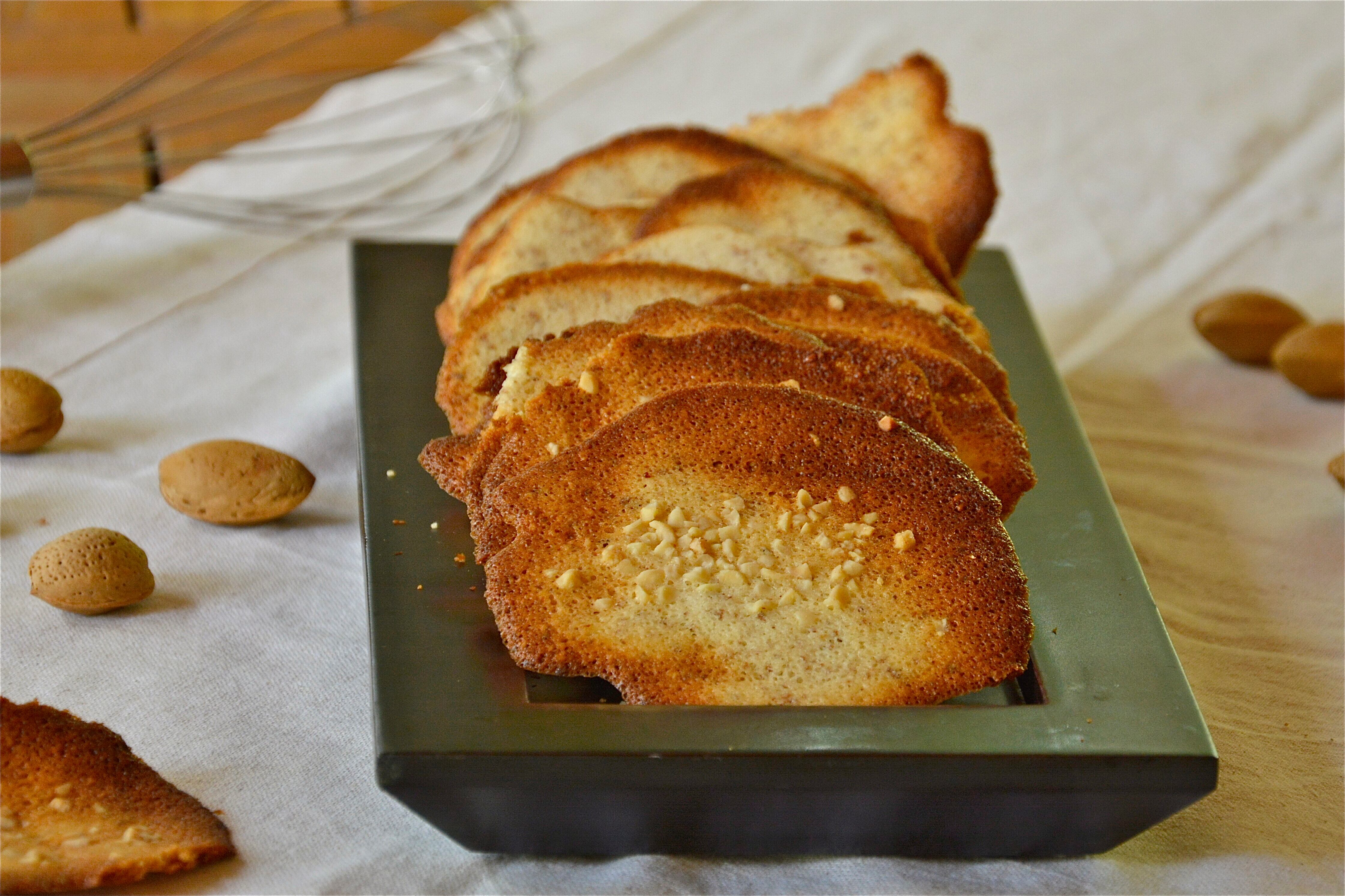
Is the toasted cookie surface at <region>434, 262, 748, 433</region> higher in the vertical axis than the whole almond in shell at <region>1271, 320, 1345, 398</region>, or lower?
higher

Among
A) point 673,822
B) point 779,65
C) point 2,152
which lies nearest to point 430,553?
point 673,822

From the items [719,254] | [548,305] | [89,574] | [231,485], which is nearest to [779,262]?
[719,254]

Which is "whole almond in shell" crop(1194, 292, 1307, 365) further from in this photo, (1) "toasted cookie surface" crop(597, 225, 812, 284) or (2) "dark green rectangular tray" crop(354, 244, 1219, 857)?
(2) "dark green rectangular tray" crop(354, 244, 1219, 857)

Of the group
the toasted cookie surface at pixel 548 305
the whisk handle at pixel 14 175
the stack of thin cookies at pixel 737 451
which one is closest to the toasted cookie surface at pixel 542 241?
the stack of thin cookies at pixel 737 451

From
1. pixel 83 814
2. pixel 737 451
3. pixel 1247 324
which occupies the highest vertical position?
pixel 737 451

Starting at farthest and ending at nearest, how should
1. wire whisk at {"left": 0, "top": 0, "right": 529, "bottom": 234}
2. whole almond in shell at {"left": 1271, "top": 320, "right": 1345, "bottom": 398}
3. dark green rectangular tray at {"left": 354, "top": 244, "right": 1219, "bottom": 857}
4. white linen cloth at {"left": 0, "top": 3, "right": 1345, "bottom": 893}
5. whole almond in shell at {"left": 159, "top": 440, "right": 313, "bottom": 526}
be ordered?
wire whisk at {"left": 0, "top": 0, "right": 529, "bottom": 234} < whole almond in shell at {"left": 1271, "top": 320, "right": 1345, "bottom": 398} < whole almond in shell at {"left": 159, "top": 440, "right": 313, "bottom": 526} < white linen cloth at {"left": 0, "top": 3, "right": 1345, "bottom": 893} < dark green rectangular tray at {"left": 354, "top": 244, "right": 1219, "bottom": 857}

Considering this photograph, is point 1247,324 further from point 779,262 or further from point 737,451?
point 737,451

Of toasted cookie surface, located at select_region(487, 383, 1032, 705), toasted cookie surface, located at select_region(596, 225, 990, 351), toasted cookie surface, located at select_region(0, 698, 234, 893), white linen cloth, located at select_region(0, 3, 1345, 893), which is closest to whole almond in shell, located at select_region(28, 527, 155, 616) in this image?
white linen cloth, located at select_region(0, 3, 1345, 893)
